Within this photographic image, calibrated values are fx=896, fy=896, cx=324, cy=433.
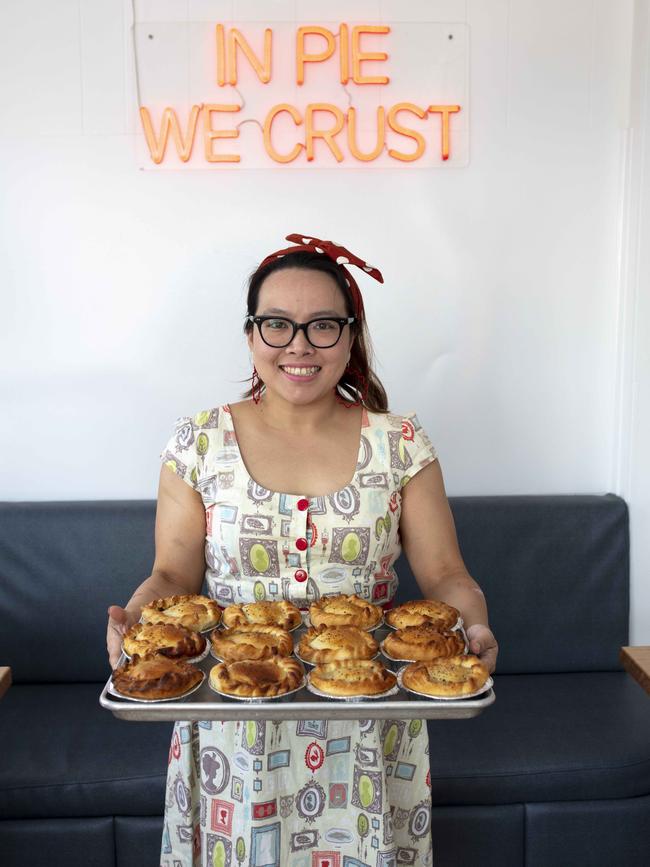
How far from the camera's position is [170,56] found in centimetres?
299

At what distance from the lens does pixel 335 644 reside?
174 centimetres

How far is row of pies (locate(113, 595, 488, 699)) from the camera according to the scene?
1.59 meters

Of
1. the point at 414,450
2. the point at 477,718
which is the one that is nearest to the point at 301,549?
the point at 414,450

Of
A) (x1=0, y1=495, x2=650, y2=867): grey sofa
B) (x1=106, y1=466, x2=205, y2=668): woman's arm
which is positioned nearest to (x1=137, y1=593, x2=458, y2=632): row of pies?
(x1=106, y1=466, x2=205, y2=668): woman's arm

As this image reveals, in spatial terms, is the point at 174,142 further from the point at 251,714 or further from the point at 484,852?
the point at 484,852

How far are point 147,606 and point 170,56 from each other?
199 centimetres

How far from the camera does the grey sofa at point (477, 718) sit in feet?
8.13

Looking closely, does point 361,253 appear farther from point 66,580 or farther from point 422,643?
point 422,643

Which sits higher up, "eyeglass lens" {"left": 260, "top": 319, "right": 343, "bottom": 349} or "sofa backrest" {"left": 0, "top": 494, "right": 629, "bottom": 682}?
"eyeglass lens" {"left": 260, "top": 319, "right": 343, "bottom": 349}

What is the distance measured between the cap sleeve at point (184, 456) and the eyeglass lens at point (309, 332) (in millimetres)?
285

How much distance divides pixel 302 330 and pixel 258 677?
2.36 feet

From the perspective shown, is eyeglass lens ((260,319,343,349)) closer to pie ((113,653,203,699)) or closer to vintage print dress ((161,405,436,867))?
vintage print dress ((161,405,436,867))

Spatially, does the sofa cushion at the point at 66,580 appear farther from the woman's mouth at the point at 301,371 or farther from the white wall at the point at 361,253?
the woman's mouth at the point at 301,371

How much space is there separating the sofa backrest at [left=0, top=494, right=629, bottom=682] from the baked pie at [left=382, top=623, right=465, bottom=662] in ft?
3.98
